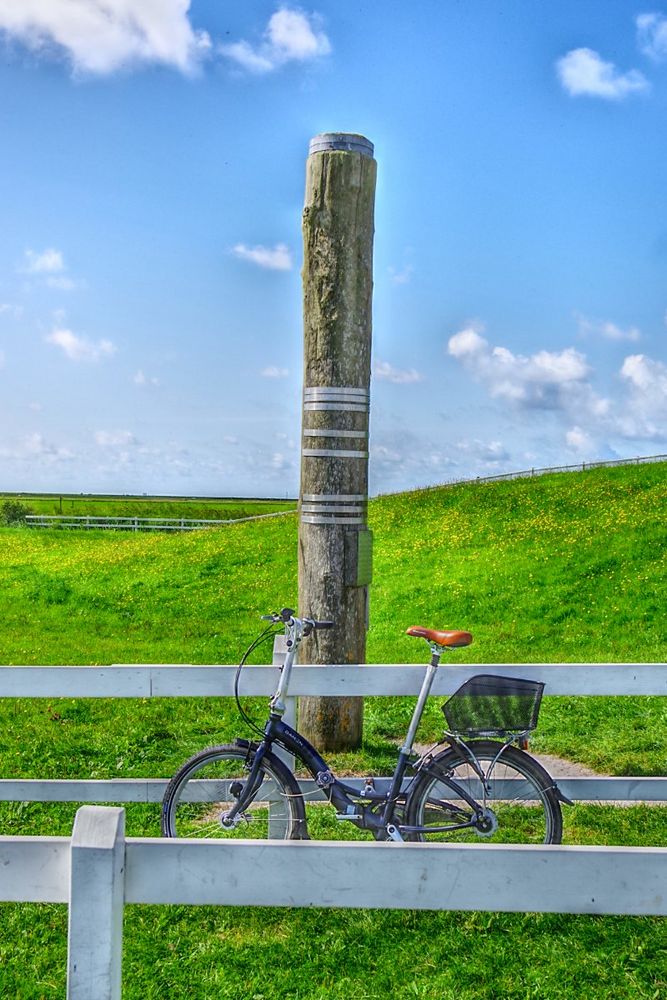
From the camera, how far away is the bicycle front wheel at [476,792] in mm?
4938

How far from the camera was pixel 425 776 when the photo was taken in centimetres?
495

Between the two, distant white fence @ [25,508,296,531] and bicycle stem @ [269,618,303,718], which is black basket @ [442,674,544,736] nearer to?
bicycle stem @ [269,618,303,718]

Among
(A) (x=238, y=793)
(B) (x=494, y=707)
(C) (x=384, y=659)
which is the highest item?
(B) (x=494, y=707)

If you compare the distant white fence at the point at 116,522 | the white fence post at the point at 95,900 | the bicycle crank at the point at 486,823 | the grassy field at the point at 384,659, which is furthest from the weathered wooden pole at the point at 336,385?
the distant white fence at the point at 116,522

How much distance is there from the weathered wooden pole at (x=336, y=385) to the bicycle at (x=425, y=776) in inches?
85.2

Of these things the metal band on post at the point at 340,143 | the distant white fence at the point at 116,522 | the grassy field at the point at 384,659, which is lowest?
the grassy field at the point at 384,659

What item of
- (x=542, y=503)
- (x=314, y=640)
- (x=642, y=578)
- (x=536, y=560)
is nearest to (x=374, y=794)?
(x=314, y=640)

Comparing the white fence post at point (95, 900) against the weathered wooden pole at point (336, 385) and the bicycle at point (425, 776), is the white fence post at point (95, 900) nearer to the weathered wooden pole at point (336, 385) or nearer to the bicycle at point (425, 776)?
the bicycle at point (425, 776)

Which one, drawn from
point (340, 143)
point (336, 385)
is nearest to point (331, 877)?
point (336, 385)

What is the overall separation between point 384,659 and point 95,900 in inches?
408

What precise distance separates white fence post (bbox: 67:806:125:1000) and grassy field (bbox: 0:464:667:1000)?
177 cm

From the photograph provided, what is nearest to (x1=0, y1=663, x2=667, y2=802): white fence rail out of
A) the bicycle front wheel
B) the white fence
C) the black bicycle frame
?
the black bicycle frame

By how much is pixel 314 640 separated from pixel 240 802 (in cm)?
246

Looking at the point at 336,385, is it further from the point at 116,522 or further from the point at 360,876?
the point at 116,522
